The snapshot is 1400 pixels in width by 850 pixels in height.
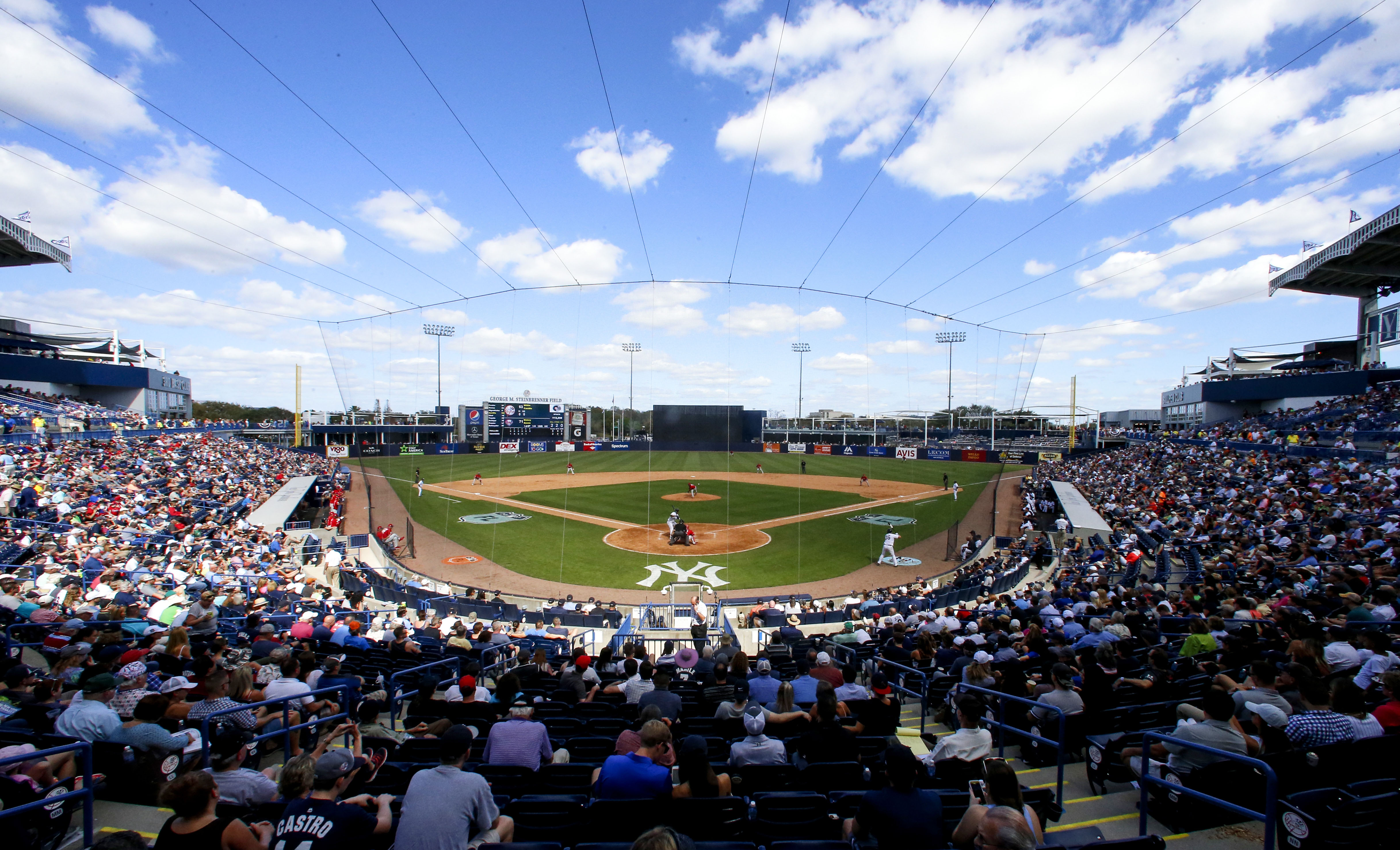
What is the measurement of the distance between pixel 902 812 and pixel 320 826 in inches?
136

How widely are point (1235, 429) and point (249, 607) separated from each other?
51.0 metres

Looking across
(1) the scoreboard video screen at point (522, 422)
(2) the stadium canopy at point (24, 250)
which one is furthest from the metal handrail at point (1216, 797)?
(1) the scoreboard video screen at point (522, 422)

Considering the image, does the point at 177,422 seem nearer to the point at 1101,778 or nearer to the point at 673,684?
the point at 673,684

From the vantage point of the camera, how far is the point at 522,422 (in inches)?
3487

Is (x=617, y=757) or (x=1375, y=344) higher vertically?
(x=1375, y=344)

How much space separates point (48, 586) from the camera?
40.3 feet

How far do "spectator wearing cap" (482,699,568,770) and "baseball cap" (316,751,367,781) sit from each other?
1.60 meters

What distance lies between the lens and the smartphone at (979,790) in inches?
164

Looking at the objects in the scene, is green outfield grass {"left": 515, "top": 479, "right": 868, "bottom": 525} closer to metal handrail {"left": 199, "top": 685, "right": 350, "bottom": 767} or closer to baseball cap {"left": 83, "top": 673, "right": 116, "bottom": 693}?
metal handrail {"left": 199, "top": 685, "right": 350, "bottom": 767}

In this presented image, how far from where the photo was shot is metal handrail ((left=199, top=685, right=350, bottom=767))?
5.42 metres

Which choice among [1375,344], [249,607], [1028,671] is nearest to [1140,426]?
[1375,344]

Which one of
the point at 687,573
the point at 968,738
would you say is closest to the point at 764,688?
the point at 968,738

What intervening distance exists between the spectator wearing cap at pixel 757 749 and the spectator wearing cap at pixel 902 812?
129cm

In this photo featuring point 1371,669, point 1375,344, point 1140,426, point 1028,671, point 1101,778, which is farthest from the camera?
point 1140,426
